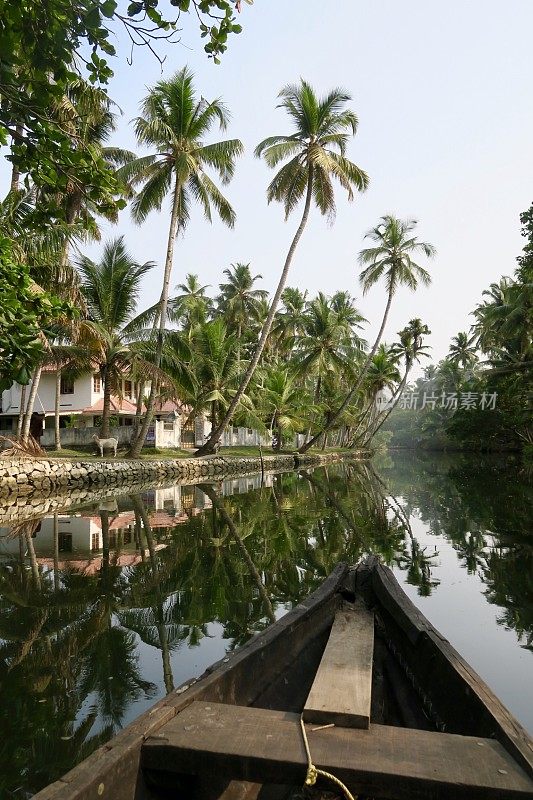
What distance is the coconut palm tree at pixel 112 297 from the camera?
22.3 m

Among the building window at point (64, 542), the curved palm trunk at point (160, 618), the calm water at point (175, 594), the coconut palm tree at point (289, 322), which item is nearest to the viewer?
the calm water at point (175, 594)

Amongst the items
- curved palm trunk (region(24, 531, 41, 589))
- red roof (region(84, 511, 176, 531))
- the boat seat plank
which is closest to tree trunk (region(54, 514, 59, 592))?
curved palm trunk (region(24, 531, 41, 589))

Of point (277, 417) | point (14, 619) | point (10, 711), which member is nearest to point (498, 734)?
point (10, 711)

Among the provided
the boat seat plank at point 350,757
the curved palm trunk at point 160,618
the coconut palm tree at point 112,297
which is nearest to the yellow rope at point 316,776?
the boat seat plank at point 350,757

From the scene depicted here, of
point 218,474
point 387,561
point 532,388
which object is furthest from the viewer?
point 532,388

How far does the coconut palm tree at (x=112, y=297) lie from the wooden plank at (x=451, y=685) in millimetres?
19245

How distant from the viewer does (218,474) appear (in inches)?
1009

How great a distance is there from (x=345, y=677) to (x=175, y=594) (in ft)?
12.6

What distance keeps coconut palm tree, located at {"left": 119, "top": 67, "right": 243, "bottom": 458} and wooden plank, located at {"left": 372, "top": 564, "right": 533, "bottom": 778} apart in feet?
55.5

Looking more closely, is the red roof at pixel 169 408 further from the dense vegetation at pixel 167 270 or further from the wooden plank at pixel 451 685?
the wooden plank at pixel 451 685

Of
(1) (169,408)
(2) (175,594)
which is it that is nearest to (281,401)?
(1) (169,408)

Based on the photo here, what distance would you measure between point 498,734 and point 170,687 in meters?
2.60

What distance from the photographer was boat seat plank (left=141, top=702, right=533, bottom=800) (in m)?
2.01

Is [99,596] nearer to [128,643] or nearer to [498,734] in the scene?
[128,643]
